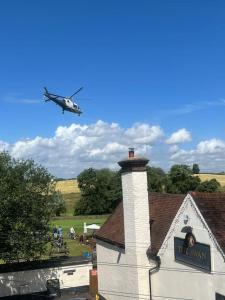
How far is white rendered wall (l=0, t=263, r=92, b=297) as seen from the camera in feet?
121

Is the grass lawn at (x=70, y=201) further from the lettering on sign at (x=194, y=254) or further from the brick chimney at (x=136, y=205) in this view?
the lettering on sign at (x=194, y=254)

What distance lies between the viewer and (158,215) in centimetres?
3073

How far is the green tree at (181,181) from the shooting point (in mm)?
111812

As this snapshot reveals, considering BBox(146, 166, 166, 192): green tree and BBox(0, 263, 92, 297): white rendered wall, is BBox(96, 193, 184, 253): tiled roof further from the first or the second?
BBox(146, 166, 166, 192): green tree

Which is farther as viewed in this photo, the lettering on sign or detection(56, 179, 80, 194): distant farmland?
detection(56, 179, 80, 194): distant farmland

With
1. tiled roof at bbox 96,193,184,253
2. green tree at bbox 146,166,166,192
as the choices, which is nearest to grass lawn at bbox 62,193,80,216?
green tree at bbox 146,166,166,192

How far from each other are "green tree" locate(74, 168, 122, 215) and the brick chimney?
83.0 meters

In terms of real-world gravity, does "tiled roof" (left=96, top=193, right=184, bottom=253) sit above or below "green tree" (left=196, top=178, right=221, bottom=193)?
below

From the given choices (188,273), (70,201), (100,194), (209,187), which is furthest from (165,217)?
(70,201)

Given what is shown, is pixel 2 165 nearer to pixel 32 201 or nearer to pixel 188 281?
pixel 32 201

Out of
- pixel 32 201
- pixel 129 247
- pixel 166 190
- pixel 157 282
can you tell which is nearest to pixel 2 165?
pixel 32 201

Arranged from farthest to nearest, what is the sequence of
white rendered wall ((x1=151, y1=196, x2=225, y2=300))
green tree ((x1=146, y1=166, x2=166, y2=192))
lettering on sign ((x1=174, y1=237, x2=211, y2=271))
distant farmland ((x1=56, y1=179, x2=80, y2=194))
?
distant farmland ((x1=56, y1=179, x2=80, y2=194)), green tree ((x1=146, y1=166, x2=166, y2=192)), lettering on sign ((x1=174, y1=237, x2=211, y2=271)), white rendered wall ((x1=151, y1=196, x2=225, y2=300))

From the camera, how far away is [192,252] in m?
24.9

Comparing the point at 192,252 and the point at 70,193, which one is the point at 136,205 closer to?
the point at 192,252
